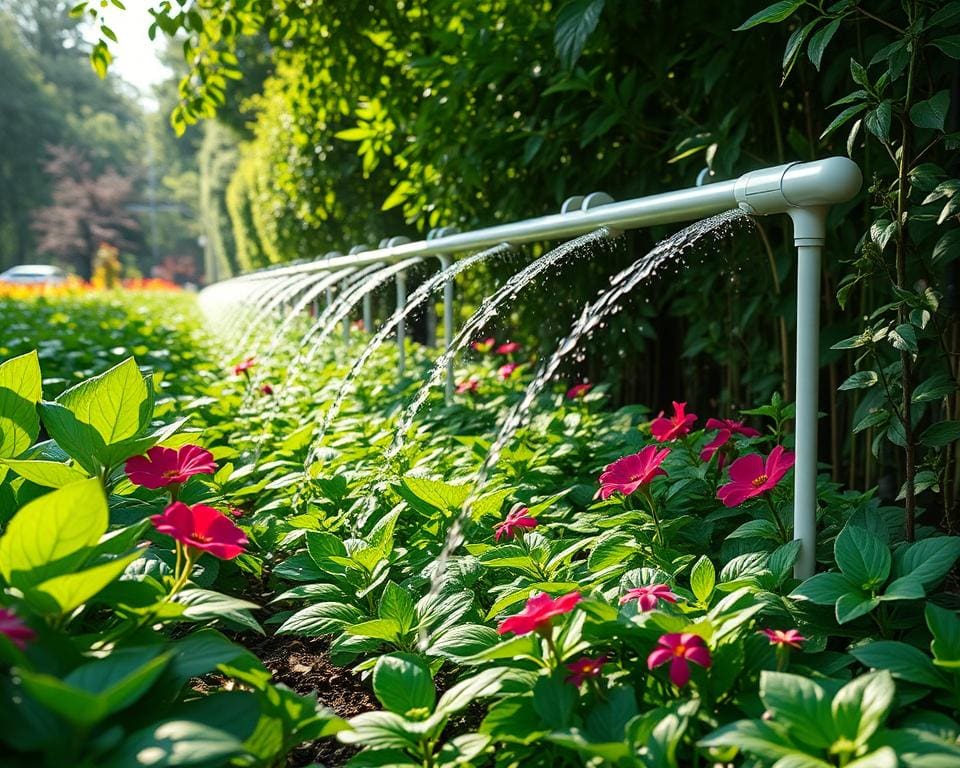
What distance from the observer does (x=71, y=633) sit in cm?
149

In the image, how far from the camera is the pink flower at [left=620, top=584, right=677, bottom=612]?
1.39 m

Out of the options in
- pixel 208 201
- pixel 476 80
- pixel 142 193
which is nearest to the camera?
pixel 476 80

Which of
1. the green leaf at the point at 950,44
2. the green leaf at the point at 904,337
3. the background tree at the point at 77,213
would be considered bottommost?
the green leaf at the point at 904,337

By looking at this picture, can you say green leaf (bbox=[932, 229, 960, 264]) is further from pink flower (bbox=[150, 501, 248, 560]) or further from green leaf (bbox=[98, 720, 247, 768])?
green leaf (bbox=[98, 720, 247, 768])

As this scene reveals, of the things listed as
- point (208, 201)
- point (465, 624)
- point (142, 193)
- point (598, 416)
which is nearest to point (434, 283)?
point (598, 416)

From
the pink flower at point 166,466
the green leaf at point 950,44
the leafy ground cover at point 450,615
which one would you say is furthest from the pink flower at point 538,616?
the green leaf at point 950,44

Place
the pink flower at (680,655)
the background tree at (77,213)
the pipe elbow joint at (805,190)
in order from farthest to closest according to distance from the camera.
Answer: the background tree at (77,213), the pipe elbow joint at (805,190), the pink flower at (680,655)

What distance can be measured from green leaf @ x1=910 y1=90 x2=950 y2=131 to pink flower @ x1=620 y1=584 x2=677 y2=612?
1.03 m

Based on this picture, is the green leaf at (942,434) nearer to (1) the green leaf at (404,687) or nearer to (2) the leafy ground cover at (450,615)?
(2) the leafy ground cover at (450,615)

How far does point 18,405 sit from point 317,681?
814 millimetres

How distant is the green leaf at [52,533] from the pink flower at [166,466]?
0.40 metres

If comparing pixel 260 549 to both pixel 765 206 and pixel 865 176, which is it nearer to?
pixel 765 206

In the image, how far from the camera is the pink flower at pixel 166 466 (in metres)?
1.64

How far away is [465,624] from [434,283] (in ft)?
5.35
